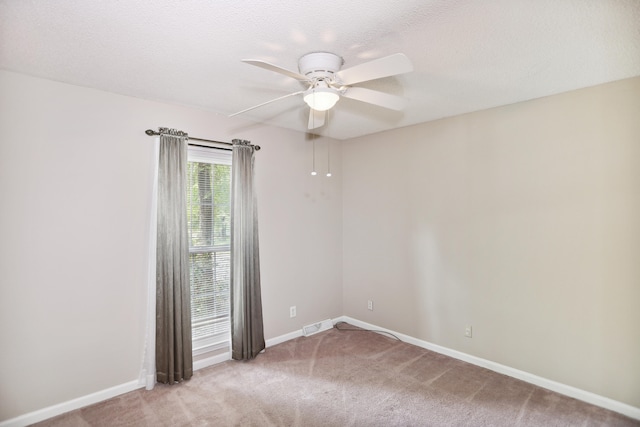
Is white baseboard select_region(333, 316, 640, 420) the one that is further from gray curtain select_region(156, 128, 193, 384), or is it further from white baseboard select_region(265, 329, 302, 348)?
gray curtain select_region(156, 128, 193, 384)

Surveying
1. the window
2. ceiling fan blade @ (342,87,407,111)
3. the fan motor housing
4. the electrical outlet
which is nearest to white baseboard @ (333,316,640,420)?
the electrical outlet

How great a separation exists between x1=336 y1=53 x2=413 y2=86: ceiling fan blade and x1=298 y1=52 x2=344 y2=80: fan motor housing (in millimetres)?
123

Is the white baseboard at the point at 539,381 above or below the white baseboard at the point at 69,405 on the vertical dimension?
below

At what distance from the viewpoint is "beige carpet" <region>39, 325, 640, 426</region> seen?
8.01 feet

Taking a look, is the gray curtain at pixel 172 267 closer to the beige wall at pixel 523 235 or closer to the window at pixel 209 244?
the window at pixel 209 244

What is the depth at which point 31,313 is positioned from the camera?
2.44 metres

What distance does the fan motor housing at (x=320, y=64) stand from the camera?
203 cm

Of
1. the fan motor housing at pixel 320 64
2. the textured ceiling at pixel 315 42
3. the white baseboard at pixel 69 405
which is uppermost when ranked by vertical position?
the textured ceiling at pixel 315 42

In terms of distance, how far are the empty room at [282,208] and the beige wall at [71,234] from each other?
1 cm

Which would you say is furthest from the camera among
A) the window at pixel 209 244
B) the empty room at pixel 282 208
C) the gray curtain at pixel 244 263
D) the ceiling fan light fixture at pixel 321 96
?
the gray curtain at pixel 244 263

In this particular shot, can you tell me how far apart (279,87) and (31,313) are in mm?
2471

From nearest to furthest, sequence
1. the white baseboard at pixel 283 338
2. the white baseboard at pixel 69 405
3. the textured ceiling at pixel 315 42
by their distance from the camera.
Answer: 1. the textured ceiling at pixel 315 42
2. the white baseboard at pixel 69 405
3. the white baseboard at pixel 283 338

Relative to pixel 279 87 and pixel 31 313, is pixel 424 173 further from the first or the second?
pixel 31 313

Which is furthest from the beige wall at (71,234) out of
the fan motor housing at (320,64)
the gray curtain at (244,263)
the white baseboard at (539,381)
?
the white baseboard at (539,381)
